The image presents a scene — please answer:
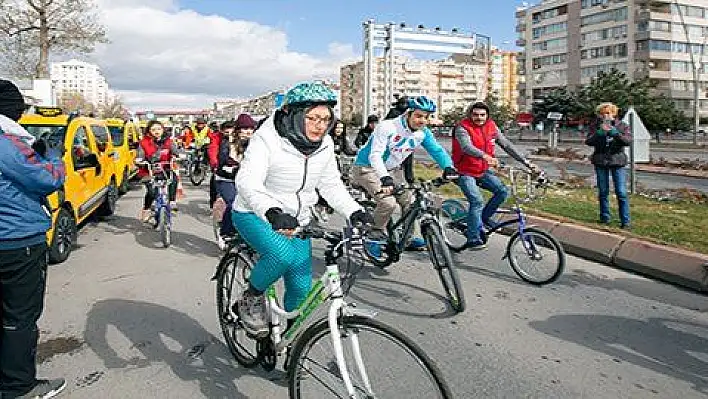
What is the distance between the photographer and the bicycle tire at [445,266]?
525 centimetres

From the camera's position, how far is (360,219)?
3064 millimetres

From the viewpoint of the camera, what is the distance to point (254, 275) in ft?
11.6

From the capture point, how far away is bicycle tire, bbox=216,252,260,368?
4000mm

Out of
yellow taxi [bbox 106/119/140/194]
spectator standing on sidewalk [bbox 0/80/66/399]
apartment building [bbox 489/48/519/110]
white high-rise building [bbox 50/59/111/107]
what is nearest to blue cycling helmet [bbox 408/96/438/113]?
spectator standing on sidewalk [bbox 0/80/66/399]

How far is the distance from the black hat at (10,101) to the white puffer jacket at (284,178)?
1.36 metres

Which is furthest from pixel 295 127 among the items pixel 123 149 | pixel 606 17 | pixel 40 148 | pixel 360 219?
pixel 606 17

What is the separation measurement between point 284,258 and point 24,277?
1446 millimetres

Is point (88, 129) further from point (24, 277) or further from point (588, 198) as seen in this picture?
point (588, 198)

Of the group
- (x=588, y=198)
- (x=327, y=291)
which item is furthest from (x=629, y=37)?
(x=327, y=291)

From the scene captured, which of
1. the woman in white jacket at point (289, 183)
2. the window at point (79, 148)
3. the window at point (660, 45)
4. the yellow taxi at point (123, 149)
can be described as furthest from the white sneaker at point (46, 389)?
the window at point (660, 45)

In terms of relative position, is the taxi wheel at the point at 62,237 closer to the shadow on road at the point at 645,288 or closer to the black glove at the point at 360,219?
the black glove at the point at 360,219

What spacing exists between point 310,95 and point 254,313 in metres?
1.41

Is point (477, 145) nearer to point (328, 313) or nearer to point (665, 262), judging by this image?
point (665, 262)

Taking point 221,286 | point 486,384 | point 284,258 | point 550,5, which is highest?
point 550,5
